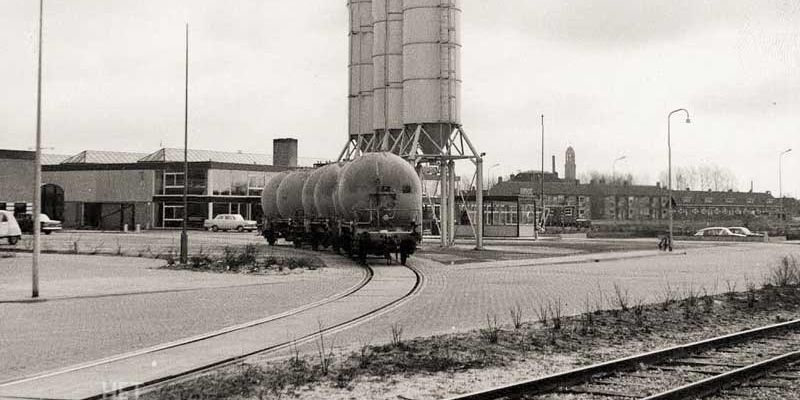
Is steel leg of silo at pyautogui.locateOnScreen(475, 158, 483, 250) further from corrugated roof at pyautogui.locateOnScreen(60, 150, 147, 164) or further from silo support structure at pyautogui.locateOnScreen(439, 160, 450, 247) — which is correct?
corrugated roof at pyautogui.locateOnScreen(60, 150, 147, 164)

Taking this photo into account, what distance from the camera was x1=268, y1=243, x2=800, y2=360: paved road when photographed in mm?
13562

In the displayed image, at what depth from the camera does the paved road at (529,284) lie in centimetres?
1356

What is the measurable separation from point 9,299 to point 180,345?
7.73 meters

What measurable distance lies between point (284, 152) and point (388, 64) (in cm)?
4330

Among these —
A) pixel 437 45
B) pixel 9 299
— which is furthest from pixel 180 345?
pixel 437 45

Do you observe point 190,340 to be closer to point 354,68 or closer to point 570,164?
point 354,68

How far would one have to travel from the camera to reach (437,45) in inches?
1549

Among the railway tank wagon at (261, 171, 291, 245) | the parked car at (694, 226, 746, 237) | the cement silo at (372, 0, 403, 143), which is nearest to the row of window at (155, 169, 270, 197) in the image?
the railway tank wagon at (261, 171, 291, 245)

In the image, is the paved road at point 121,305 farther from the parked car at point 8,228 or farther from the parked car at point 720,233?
the parked car at point 720,233

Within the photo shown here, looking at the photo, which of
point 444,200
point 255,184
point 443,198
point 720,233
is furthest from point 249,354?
point 255,184

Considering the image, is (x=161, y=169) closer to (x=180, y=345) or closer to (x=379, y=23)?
(x=379, y=23)

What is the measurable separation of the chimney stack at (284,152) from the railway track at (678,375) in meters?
74.5

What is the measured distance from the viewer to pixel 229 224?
6906 cm

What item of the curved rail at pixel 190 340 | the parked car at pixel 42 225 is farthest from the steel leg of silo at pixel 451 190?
the parked car at pixel 42 225
